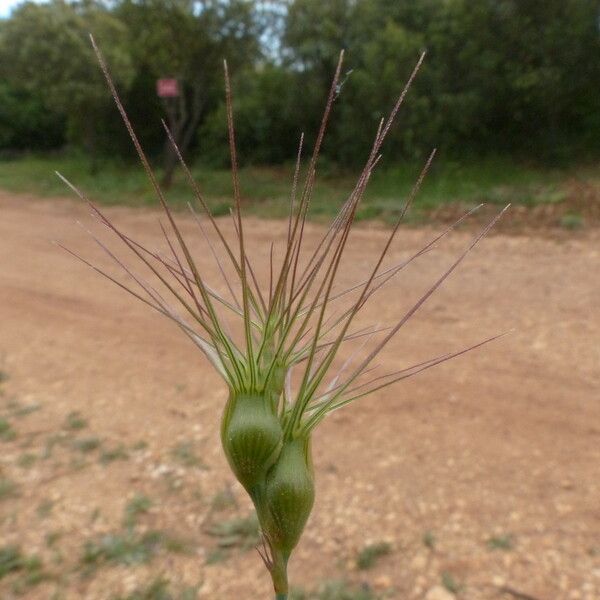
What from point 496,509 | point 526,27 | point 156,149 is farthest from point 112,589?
point 156,149

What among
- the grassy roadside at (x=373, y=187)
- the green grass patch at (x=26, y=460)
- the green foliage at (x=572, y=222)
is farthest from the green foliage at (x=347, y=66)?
the green grass patch at (x=26, y=460)

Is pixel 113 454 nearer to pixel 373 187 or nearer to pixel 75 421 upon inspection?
pixel 75 421

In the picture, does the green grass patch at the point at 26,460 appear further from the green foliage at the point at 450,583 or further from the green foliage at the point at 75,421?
the green foliage at the point at 450,583

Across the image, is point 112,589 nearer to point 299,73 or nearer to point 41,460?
point 41,460

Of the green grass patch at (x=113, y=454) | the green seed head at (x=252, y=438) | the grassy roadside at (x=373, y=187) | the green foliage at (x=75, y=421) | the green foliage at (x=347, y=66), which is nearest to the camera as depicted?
the green seed head at (x=252, y=438)

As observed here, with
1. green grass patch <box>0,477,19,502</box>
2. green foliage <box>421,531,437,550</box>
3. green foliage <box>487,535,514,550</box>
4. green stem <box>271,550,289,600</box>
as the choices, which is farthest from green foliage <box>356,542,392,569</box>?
green stem <box>271,550,289,600</box>

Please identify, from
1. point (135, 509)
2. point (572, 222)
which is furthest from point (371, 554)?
point (572, 222)
